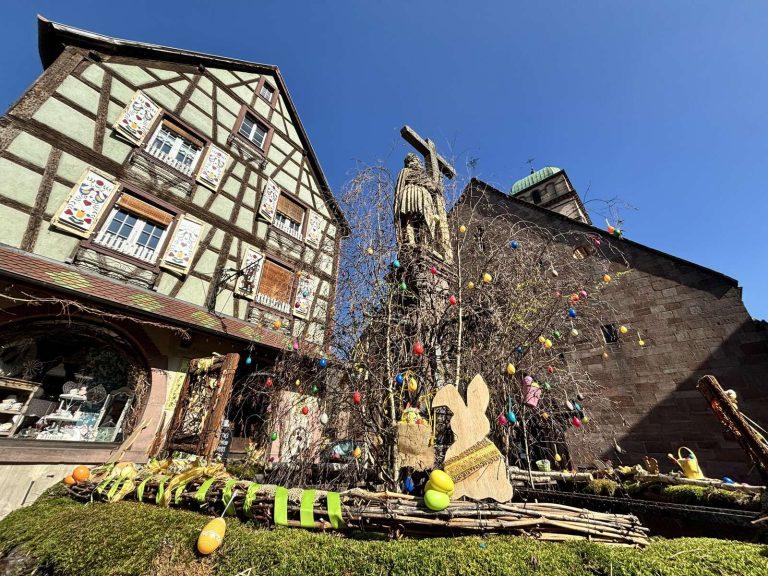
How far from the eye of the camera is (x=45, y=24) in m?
6.89

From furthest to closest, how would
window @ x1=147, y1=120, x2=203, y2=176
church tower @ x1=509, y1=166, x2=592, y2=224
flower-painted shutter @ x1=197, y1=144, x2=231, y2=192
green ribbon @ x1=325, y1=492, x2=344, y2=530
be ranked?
church tower @ x1=509, y1=166, x2=592, y2=224
flower-painted shutter @ x1=197, y1=144, x2=231, y2=192
window @ x1=147, y1=120, x2=203, y2=176
green ribbon @ x1=325, y1=492, x2=344, y2=530

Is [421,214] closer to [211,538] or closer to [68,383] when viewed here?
[211,538]

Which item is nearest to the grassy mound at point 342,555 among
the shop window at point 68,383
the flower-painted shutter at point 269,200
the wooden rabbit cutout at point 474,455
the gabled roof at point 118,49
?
the wooden rabbit cutout at point 474,455

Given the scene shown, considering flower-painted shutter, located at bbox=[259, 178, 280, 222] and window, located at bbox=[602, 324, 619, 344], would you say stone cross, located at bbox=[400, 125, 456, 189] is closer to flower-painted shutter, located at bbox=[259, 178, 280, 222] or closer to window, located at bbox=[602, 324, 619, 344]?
window, located at bbox=[602, 324, 619, 344]

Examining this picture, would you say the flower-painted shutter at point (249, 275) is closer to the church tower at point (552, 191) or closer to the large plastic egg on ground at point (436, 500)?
the large plastic egg on ground at point (436, 500)

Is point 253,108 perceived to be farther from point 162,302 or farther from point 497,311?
point 497,311

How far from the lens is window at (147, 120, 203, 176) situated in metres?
8.11

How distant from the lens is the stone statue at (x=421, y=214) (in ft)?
14.9

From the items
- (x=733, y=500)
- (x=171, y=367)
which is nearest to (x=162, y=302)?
(x=171, y=367)

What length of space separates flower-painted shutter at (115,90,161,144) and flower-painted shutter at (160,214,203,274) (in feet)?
6.73

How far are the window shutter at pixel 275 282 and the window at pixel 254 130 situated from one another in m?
4.28

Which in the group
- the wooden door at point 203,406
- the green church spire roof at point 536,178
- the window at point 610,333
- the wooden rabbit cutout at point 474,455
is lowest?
the wooden rabbit cutout at point 474,455

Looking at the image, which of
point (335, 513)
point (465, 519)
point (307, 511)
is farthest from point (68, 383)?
point (465, 519)

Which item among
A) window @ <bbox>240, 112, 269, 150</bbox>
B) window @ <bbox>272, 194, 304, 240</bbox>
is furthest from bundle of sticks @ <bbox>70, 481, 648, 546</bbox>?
window @ <bbox>240, 112, 269, 150</bbox>
